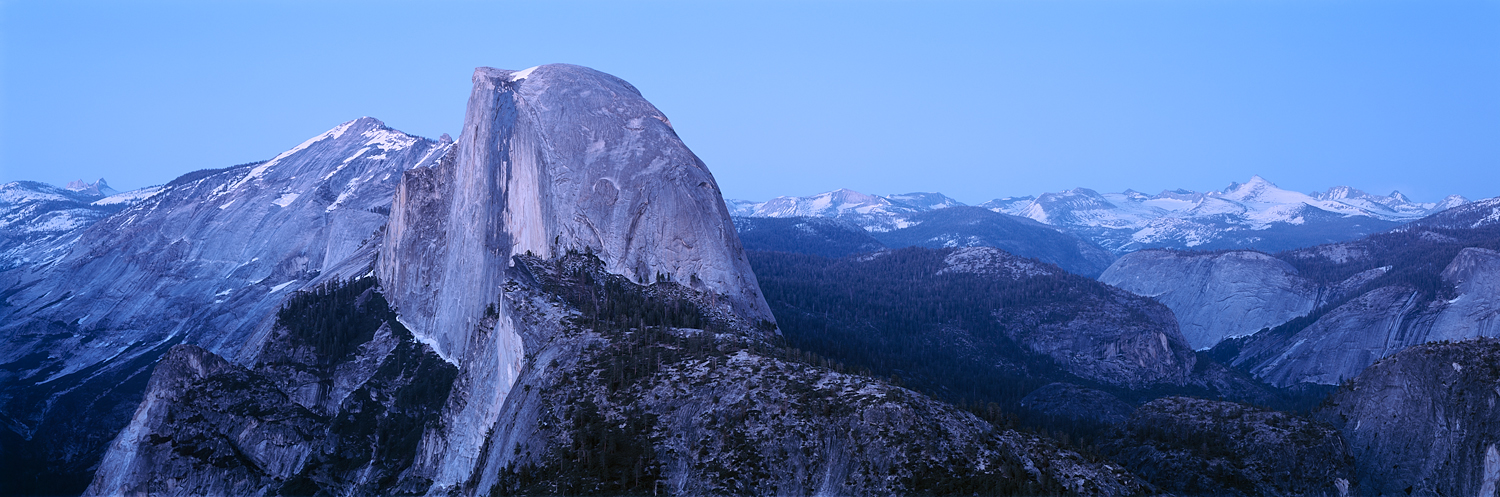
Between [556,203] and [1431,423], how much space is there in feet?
243

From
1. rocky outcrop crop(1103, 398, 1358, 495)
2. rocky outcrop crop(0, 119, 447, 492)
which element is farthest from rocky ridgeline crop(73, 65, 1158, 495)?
rocky outcrop crop(0, 119, 447, 492)

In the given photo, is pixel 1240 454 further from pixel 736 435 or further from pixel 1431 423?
pixel 736 435

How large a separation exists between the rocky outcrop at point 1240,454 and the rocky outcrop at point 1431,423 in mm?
4641

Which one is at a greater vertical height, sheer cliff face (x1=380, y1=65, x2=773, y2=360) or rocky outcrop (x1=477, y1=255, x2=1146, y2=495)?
sheer cliff face (x1=380, y1=65, x2=773, y2=360)

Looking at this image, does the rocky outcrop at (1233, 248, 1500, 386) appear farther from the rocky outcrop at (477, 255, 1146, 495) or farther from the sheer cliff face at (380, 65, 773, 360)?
the rocky outcrop at (477, 255, 1146, 495)

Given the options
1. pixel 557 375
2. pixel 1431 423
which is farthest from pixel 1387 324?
pixel 557 375

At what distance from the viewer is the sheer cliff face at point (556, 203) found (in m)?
84.3

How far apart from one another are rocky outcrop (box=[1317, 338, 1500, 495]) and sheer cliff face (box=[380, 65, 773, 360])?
50035 millimetres

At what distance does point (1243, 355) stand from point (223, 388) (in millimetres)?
185178

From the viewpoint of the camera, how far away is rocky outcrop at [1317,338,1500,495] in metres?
71.4

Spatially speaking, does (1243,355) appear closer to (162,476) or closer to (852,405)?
(852,405)

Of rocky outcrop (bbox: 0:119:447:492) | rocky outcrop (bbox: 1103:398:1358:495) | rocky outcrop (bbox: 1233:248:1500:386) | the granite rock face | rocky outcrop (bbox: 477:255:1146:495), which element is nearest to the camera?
rocky outcrop (bbox: 477:255:1146:495)

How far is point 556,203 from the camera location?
89562 millimetres

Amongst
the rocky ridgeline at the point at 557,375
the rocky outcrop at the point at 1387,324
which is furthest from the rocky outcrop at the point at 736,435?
the rocky outcrop at the point at 1387,324
